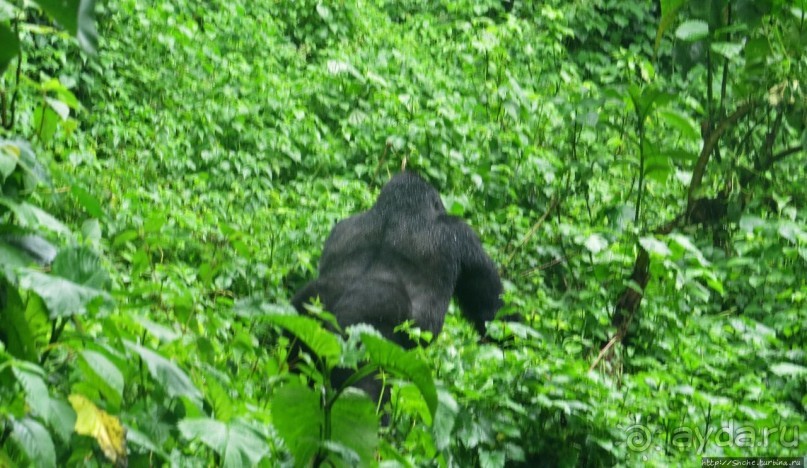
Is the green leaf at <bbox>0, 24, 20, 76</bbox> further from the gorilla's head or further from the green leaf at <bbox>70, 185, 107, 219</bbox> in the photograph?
the gorilla's head

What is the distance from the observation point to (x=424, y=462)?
2.39m

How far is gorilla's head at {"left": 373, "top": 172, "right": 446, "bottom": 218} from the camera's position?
375 cm

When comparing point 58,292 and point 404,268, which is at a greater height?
point 58,292

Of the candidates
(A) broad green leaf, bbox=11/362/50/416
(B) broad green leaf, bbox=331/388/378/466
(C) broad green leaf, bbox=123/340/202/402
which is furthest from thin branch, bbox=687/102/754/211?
(A) broad green leaf, bbox=11/362/50/416

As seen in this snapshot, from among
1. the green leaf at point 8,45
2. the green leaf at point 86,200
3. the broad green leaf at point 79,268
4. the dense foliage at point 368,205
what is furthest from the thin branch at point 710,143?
the green leaf at point 8,45

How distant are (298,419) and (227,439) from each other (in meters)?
0.18

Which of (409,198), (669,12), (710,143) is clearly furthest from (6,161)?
(710,143)

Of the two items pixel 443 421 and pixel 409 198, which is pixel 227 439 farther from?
pixel 409 198

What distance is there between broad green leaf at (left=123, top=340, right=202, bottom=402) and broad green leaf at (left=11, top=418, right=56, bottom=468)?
0.21 metres

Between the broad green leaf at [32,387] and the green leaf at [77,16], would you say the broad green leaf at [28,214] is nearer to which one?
the broad green leaf at [32,387]

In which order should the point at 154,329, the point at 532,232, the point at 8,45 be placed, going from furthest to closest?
1. the point at 532,232
2. the point at 154,329
3. the point at 8,45

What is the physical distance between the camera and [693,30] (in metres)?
3.33

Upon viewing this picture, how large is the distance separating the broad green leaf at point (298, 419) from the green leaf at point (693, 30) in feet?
6.61

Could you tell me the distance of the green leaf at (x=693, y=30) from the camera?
3.31 meters
